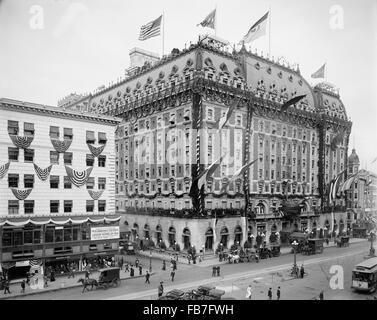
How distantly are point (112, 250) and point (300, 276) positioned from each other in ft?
68.7

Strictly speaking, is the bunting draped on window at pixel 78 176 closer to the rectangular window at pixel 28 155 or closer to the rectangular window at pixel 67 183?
the rectangular window at pixel 67 183

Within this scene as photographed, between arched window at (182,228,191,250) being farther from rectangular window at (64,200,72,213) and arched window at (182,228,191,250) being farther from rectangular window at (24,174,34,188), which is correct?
rectangular window at (24,174,34,188)

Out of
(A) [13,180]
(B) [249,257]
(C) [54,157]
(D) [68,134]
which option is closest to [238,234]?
(B) [249,257]

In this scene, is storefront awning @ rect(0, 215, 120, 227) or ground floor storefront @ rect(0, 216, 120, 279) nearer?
storefront awning @ rect(0, 215, 120, 227)

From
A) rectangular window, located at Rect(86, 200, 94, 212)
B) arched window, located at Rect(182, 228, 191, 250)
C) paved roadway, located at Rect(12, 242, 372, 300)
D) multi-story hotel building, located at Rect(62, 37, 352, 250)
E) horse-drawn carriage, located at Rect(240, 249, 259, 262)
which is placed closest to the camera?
paved roadway, located at Rect(12, 242, 372, 300)

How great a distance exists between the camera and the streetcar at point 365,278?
32.0 meters

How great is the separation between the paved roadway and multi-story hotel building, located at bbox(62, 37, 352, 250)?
9723 millimetres

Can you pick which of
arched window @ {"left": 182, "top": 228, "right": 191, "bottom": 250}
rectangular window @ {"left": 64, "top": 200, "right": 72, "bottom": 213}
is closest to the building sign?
rectangular window @ {"left": 64, "top": 200, "right": 72, "bottom": 213}

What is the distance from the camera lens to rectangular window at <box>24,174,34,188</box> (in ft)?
123

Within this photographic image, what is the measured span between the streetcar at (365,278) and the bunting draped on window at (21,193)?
31779mm

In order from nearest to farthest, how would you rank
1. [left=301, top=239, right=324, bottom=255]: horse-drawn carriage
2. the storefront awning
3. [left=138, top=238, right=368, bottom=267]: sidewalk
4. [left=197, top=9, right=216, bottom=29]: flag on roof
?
the storefront awning
[left=197, top=9, right=216, bottom=29]: flag on roof
[left=138, top=238, right=368, bottom=267]: sidewalk
[left=301, top=239, right=324, bottom=255]: horse-drawn carriage

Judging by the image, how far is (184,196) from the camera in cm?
5419

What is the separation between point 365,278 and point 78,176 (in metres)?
29.8

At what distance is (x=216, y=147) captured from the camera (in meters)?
54.2
